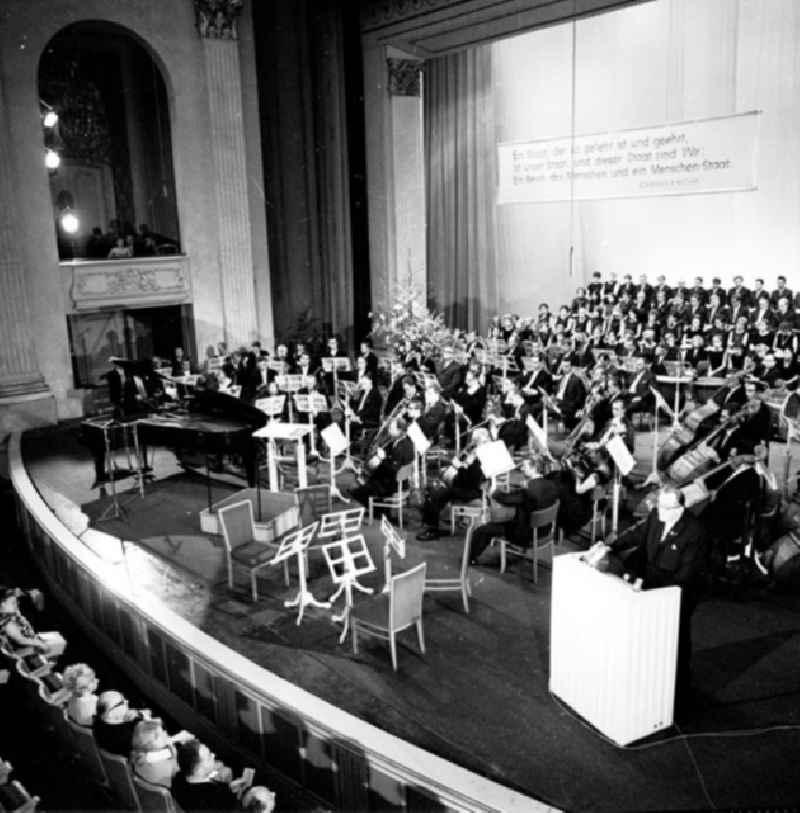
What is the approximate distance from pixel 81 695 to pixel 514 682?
266cm

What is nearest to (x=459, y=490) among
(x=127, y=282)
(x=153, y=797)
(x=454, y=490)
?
(x=454, y=490)

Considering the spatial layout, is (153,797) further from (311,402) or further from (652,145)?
(652,145)

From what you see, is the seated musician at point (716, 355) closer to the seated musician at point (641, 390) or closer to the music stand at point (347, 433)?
the seated musician at point (641, 390)

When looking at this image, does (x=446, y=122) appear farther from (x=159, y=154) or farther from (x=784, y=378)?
(x=784, y=378)

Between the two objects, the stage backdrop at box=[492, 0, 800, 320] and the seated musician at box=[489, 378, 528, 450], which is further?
the stage backdrop at box=[492, 0, 800, 320]

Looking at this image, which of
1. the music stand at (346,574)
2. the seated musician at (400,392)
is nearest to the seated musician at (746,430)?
the seated musician at (400,392)

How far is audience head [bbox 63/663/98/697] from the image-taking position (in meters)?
4.91

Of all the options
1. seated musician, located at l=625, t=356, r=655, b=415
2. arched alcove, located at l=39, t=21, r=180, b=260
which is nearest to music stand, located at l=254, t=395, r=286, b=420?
seated musician, located at l=625, t=356, r=655, b=415

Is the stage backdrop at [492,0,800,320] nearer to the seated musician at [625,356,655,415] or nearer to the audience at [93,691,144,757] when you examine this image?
the seated musician at [625,356,655,415]

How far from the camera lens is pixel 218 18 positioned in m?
15.1

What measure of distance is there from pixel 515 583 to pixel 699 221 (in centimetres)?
1033

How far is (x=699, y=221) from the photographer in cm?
1540

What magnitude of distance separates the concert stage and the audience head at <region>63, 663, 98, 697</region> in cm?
138

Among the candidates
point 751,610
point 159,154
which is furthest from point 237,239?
point 751,610
